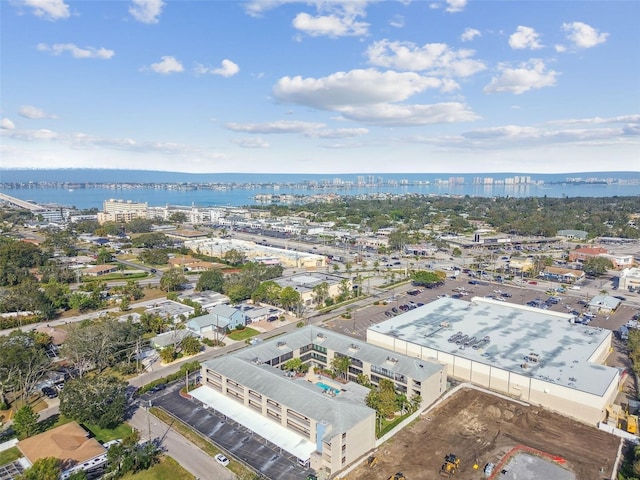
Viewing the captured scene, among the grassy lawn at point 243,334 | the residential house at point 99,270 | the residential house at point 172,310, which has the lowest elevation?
the grassy lawn at point 243,334

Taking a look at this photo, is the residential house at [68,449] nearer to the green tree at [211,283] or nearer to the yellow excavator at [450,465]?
the yellow excavator at [450,465]

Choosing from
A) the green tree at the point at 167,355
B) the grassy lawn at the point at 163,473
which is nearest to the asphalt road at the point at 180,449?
the grassy lawn at the point at 163,473

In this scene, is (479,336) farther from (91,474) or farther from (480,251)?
(480,251)

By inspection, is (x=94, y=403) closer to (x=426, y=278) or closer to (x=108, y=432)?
(x=108, y=432)

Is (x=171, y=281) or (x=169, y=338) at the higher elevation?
(x=171, y=281)

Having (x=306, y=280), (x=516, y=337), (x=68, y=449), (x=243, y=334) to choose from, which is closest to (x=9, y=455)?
(x=68, y=449)

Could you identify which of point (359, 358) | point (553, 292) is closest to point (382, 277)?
point (553, 292)

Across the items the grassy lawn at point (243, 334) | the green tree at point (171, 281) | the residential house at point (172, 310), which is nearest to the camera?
the grassy lawn at point (243, 334)

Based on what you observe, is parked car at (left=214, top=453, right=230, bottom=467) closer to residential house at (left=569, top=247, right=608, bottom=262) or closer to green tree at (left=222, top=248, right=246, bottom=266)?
green tree at (left=222, top=248, right=246, bottom=266)
